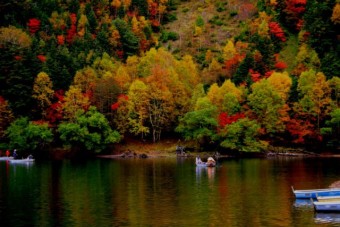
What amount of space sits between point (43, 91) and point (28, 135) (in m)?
12.0

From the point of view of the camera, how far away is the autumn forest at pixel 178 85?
11144 cm

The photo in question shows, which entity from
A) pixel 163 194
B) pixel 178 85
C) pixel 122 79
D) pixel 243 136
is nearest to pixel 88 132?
pixel 122 79

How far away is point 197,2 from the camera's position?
188 metres

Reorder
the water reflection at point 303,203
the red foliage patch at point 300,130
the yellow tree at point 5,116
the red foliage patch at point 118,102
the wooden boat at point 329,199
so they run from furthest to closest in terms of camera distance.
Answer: the red foliage patch at point 118,102, the yellow tree at point 5,116, the red foliage patch at point 300,130, the water reflection at point 303,203, the wooden boat at point 329,199

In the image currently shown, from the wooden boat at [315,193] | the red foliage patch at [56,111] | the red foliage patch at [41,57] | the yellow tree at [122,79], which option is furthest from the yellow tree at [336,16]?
the wooden boat at [315,193]

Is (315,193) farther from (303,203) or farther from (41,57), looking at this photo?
(41,57)

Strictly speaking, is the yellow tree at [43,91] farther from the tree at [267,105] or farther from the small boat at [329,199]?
the small boat at [329,199]

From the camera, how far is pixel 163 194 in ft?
195

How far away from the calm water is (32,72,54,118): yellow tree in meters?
26.3

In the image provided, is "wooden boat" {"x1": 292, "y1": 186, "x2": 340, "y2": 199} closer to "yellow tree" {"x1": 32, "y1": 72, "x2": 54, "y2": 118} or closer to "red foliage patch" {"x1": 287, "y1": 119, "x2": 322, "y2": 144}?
"red foliage patch" {"x1": 287, "y1": 119, "x2": 322, "y2": 144}

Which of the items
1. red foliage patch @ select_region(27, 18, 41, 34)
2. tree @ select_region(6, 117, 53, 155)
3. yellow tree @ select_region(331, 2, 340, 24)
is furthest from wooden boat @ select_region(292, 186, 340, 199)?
red foliage patch @ select_region(27, 18, 41, 34)

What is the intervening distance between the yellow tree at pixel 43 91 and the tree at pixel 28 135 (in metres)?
6.61

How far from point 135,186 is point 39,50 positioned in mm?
77842

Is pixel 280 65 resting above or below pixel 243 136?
above
